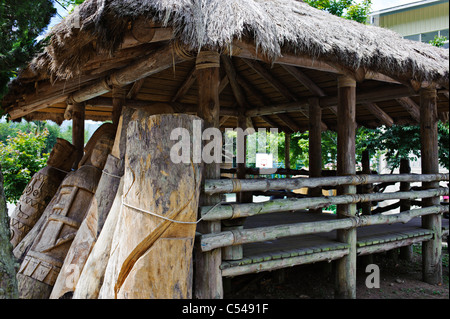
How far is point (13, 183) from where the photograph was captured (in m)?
7.35

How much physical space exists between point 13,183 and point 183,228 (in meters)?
6.22

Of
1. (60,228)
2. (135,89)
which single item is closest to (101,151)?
(60,228)

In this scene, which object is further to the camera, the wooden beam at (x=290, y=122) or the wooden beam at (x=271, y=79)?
the wooden beam at (x=290, y=122)

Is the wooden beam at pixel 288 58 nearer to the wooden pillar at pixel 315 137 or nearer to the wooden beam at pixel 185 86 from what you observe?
the wooden pillar at pixel 315 137

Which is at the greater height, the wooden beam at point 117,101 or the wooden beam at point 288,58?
the wooden beam at point 288,58

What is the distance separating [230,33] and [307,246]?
2736 millimetres

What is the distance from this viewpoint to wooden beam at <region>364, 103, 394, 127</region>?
732cm

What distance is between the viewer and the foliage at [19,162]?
7410 millimetres

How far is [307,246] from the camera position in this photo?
426cm

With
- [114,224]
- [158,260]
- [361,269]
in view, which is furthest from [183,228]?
[361,269]

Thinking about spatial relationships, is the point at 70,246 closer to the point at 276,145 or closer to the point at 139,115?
the point at 139,115

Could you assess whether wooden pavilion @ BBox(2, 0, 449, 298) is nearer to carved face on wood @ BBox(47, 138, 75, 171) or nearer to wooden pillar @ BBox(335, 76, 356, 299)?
wooden pillar @ BBox(335, 76, 356, 299)

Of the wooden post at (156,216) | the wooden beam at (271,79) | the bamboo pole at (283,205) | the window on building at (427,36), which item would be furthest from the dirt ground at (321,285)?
the window on building at (427,36)

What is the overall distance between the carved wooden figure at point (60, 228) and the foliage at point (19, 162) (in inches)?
160
